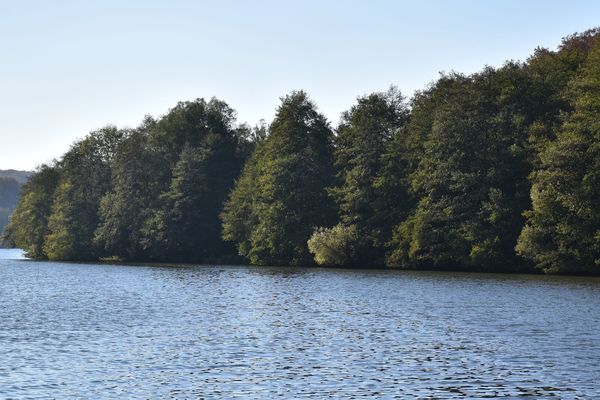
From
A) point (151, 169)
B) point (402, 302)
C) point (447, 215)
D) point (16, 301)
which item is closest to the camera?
point (402, 302)

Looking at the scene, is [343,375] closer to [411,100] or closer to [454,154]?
[454,154]

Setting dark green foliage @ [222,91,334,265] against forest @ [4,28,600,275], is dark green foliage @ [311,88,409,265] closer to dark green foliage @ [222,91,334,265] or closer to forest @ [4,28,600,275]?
forest @ [4,28,600,275]

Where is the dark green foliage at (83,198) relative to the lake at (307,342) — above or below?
above

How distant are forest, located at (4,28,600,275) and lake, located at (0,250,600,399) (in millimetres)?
18188

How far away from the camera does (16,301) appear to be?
6369 centimetres

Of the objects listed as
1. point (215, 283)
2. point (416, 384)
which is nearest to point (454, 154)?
point (215, 283)

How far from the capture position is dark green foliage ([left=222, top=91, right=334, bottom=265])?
118 meters

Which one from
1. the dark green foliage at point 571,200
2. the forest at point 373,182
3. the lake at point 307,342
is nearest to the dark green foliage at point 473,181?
the forest at point 373,182

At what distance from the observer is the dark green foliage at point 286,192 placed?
387 ft

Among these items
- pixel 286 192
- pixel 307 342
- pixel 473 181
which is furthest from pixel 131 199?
pixel 307 342

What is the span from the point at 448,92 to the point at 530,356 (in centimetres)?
7196

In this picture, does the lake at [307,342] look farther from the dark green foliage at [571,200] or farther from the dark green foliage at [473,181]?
the dark green foliage at [473,181]

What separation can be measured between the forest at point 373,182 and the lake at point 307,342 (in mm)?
18188

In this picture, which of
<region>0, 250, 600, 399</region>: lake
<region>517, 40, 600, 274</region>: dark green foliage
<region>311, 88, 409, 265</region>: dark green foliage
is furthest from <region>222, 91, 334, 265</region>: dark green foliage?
<region>0, 250, 600, 399</region>: lake
